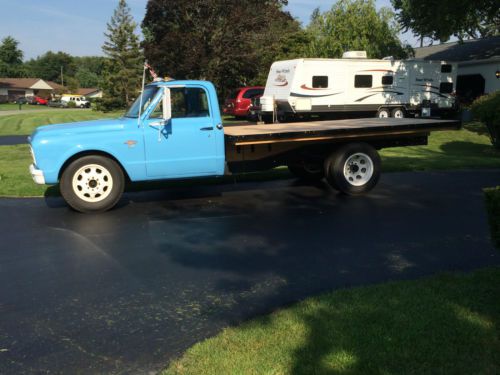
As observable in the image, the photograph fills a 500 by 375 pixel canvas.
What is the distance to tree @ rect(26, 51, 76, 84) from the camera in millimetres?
137750

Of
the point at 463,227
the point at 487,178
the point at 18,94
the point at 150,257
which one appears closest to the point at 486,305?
the point at 463,227

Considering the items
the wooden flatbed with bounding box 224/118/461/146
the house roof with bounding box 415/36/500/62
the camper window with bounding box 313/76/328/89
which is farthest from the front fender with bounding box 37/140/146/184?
the house roof with bounding box 415/36/500/62

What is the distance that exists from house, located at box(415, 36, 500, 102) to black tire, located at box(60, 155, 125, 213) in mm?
27659

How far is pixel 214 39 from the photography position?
1280 inches

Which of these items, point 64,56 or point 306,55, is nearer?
point 306,55

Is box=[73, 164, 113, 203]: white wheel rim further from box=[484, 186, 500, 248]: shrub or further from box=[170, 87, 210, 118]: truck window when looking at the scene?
box=[484, 186, 500, 248]: shrub

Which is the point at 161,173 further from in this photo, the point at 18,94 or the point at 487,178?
the point at 18,94

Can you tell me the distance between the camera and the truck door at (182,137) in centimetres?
774

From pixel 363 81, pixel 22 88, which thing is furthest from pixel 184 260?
pixel 22 88

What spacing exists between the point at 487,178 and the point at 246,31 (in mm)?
25301

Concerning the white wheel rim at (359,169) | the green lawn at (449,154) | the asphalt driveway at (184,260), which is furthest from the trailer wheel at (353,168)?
the green lawn at (449,154)

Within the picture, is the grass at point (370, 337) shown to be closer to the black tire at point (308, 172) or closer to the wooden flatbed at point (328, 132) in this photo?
the wooden flatbed at point (328, 132)

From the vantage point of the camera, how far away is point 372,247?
19.4 ft

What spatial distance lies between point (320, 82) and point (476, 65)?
1452cm
